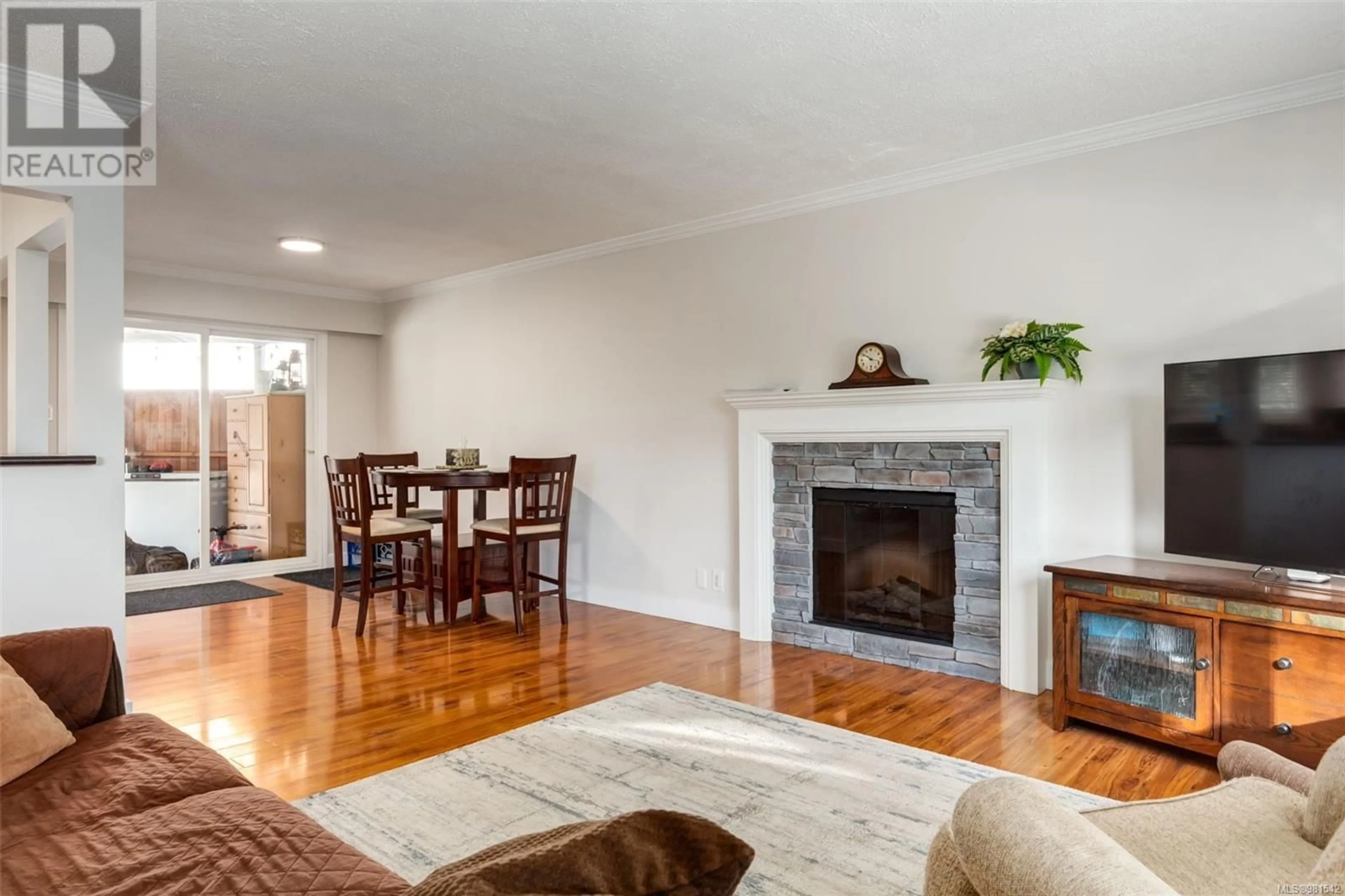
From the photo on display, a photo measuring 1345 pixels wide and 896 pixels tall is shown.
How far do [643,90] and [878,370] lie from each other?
1.78 m

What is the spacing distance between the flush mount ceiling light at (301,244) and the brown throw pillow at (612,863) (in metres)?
5.21

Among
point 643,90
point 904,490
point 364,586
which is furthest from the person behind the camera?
point 364,586

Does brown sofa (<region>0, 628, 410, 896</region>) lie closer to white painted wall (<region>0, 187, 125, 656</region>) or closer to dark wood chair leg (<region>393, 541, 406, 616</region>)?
white painted wall (<region>0, 187, 125, 656</region>)

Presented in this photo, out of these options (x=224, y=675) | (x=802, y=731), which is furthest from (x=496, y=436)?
(x=802, y=731)

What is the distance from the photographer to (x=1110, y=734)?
296cm

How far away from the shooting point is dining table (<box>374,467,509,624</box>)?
4.62 metres

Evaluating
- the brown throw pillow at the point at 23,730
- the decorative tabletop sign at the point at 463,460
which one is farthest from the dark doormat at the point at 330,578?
the brown throw pillow at the point at 23,730

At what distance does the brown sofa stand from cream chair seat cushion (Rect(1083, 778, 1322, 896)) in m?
1.22

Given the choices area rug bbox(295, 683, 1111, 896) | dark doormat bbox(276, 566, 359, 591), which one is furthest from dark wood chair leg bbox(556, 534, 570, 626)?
dark doormat bbox(276, 566, 359, 591)

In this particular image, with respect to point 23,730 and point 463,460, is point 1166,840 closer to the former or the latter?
point 23,730

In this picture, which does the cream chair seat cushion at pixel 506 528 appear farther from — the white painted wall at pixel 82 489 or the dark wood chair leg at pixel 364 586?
the white painted wall at pixel 82 489

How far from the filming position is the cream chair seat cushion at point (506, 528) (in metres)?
4.71

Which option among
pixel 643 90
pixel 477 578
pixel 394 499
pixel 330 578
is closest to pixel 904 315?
pixel 643 90

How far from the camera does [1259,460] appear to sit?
9.00 ft
